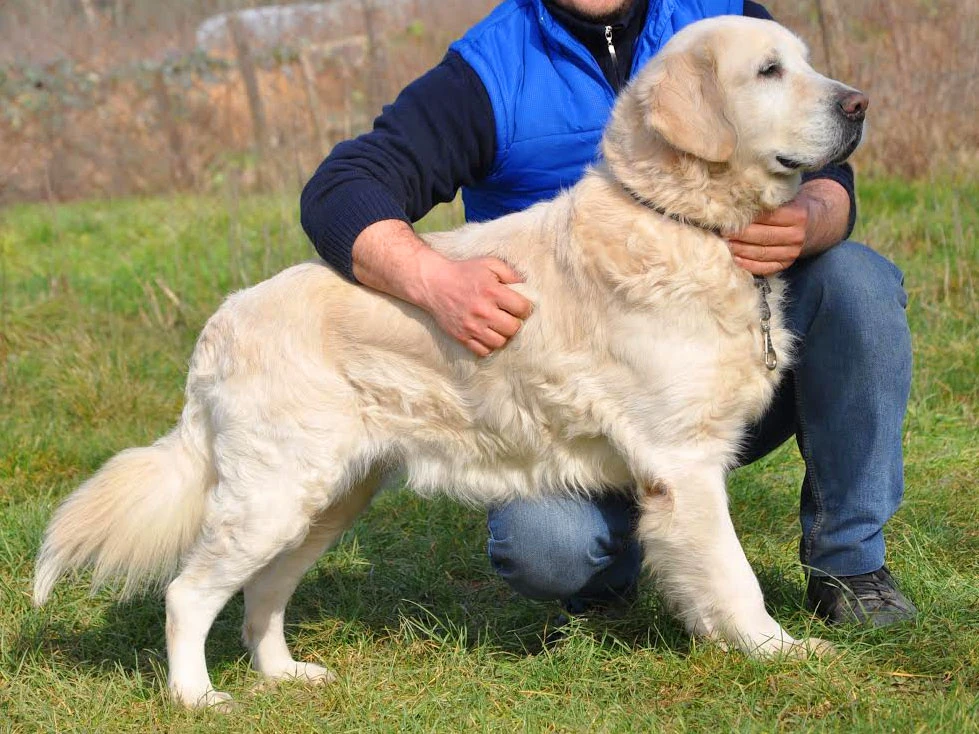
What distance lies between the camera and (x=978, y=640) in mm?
2562

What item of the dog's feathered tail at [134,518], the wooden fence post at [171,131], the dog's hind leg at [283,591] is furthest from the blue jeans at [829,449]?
the wooden fence post at [171,131]

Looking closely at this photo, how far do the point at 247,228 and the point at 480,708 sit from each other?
14.5 ft

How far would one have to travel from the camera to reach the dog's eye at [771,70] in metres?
2.54

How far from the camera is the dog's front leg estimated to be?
2.50m

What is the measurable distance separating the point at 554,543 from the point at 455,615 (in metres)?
0.60

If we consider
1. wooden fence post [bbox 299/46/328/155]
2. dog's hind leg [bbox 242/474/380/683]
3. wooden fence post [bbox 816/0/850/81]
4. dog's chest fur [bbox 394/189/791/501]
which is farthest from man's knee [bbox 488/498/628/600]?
wooden fence post [bbox 299/46/328/155]

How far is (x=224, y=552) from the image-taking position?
2746mm

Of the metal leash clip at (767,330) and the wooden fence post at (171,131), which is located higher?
the metal leash clip at (767,330)

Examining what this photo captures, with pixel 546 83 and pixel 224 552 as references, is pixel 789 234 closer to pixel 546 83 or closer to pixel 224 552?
pixel 546 83

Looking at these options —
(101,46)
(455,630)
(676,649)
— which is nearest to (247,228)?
(101,46)

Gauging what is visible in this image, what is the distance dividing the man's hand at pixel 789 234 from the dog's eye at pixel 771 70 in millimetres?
292

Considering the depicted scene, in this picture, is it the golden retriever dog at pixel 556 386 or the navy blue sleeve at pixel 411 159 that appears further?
the navy blue sleeve at pixel 411 159

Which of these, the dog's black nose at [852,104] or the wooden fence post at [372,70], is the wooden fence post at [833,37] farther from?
the dog's black nose at [852,104]

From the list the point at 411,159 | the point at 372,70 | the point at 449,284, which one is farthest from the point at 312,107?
the point at 449,284
